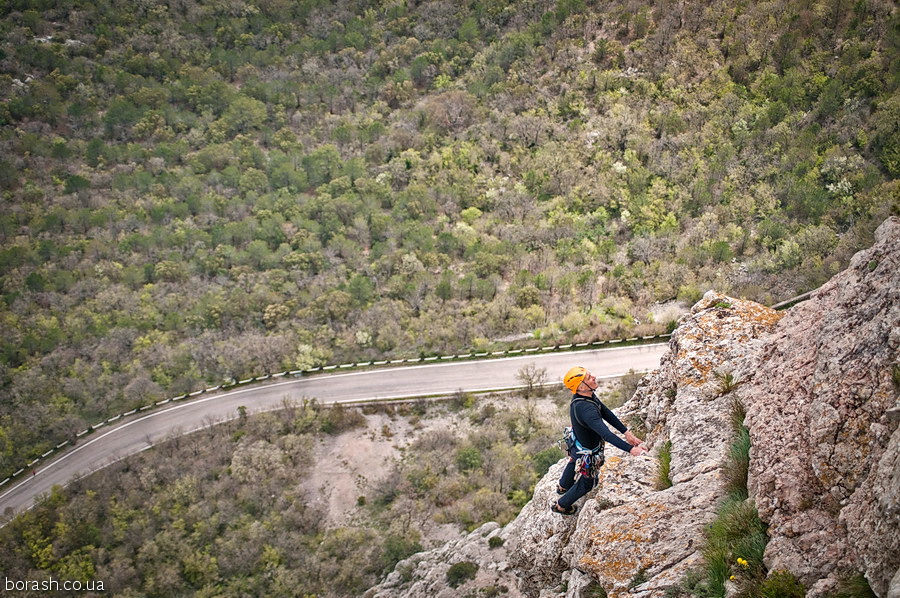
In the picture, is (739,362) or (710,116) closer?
(739,362)

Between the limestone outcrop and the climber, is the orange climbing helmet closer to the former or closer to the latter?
the climber

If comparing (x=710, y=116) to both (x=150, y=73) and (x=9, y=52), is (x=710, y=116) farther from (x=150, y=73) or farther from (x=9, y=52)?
(x=9, y=52)

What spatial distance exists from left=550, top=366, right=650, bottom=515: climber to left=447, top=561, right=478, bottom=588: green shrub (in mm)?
8416

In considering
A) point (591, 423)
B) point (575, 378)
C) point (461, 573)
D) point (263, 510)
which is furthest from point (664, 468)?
point (263, 510)

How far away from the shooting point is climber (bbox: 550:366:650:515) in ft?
37.0

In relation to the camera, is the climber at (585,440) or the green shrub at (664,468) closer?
the climber at (585,440)

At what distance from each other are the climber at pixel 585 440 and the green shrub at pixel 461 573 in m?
8.42

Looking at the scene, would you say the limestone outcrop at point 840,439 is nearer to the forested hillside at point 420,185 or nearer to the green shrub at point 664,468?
the green shrub at point 664,468

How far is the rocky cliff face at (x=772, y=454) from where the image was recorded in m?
7.83

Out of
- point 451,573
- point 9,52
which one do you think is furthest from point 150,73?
point 451,573

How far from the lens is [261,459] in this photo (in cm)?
4000

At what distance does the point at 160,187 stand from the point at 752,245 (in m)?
57.9

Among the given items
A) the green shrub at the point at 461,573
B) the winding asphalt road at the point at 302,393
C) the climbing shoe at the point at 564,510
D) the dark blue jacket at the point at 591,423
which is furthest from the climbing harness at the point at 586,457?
the winding asphalt road at the point at 302,393

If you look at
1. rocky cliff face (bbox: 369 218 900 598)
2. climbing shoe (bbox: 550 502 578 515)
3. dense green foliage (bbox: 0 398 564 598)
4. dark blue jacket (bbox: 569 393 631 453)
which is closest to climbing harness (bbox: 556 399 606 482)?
dark blue jacket (bbox: 569 393 631 453)
